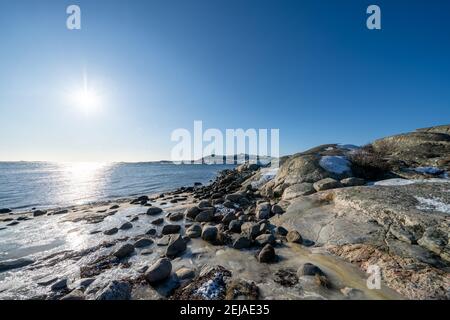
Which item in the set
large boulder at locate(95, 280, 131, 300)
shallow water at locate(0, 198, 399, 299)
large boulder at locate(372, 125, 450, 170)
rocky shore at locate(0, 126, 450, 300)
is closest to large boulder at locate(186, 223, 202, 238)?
rocky shore at locate(0, 126, 450, 300)

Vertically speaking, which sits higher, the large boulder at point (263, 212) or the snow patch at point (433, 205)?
the snow patch at point (433, 205)

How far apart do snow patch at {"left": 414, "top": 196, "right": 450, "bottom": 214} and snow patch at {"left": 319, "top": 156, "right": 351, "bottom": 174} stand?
5.45 m

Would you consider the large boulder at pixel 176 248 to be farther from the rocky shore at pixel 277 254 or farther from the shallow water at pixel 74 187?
the shallow water at pixel 74 187

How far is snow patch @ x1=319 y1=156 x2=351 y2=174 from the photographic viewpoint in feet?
40.9

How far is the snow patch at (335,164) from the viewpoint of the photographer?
12.5 meters

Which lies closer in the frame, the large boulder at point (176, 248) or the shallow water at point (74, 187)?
the large boulder at point (176, 248)

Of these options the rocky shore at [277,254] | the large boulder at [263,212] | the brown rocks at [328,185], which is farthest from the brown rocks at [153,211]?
the brown rocks at [328,185]

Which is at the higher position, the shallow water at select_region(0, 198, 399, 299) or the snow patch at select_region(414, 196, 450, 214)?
the snow patch at select_region(414, 196, 450, 214)

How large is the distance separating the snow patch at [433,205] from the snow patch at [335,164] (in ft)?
17.9

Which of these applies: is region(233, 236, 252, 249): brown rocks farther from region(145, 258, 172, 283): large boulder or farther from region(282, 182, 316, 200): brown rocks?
region(282, 182, 316, 200): brown rocks

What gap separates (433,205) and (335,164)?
6521 millimetres

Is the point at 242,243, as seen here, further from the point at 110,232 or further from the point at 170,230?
the point at 110,232

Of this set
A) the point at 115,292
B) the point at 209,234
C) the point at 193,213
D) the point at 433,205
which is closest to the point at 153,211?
the point at 193,213
